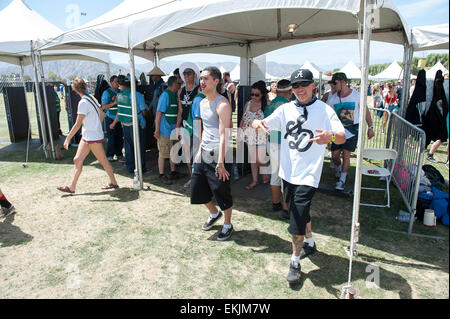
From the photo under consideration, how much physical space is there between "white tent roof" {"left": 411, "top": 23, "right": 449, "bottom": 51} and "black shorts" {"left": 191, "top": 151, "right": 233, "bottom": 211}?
11.4 ft

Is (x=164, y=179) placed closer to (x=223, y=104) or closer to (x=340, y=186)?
(x=223, y=104)

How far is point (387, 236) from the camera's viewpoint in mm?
3828

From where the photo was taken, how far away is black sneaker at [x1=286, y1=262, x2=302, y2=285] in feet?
9.40

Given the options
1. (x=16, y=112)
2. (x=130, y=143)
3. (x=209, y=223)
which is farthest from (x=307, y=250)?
(x=16, y=112)

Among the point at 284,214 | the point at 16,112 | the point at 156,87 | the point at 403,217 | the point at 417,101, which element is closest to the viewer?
the point at 403,217

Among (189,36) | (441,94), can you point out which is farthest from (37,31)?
(441,94)

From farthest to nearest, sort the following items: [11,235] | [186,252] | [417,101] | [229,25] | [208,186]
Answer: [229,25] < [417,101] < [11,235] < [208,186] < [186,252]

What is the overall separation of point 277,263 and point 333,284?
2.02ft

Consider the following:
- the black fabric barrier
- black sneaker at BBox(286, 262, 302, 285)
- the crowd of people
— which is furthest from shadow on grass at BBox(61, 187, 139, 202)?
the black fabric barrier

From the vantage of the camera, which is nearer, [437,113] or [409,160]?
[409,160]

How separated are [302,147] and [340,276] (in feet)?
4.58

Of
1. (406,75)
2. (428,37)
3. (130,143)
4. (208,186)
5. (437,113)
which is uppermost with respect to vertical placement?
(428,37)

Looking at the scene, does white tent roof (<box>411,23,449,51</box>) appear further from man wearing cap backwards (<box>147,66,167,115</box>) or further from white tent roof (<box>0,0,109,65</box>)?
white tent roof (<box>0,0,109,65</box>)

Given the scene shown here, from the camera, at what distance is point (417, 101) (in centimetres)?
504
